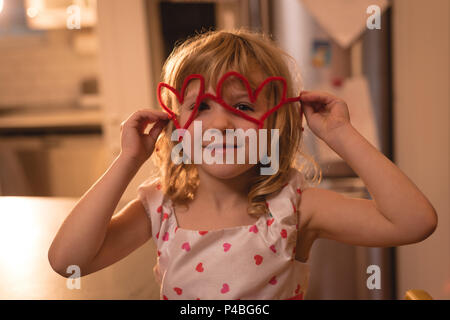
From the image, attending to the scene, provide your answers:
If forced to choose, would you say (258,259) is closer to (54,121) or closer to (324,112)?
(324,112)

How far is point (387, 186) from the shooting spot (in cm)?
56

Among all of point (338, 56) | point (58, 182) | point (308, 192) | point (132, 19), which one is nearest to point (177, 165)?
point (308, 192)

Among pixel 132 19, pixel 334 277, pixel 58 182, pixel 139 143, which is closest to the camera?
pixel 139 143

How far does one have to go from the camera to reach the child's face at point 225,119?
56cm

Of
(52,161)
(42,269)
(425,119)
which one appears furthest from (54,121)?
(425,119)

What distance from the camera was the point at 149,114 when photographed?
0.61 metres

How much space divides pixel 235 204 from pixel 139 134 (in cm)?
18

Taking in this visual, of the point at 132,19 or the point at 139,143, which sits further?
the point at 132,19

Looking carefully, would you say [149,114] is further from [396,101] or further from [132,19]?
[132,19]

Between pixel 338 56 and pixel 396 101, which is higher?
pixel 338 56

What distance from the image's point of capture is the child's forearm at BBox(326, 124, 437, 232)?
0.56 meters

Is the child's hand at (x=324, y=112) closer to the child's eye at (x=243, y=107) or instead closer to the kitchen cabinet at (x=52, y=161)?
the child's eye at (x=243, y=107)
